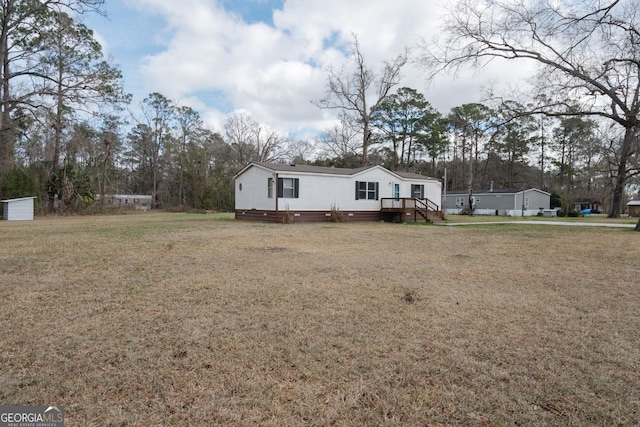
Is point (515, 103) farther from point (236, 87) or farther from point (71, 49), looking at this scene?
point (71, 49)

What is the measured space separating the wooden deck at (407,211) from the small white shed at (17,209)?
64.4 ft

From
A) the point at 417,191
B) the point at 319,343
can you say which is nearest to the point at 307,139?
the point at 417,191

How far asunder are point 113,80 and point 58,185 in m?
10.5

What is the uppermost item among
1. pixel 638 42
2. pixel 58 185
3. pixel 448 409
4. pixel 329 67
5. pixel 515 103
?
pixel 329 67

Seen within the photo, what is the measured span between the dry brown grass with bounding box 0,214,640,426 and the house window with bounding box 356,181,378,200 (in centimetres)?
1354

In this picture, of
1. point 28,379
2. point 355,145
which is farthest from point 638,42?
point 355,145

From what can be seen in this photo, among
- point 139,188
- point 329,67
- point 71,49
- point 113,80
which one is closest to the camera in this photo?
point 113,80

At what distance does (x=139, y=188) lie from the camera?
147ft

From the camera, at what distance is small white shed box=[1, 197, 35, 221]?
1838cm

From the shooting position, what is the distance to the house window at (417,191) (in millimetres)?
21797

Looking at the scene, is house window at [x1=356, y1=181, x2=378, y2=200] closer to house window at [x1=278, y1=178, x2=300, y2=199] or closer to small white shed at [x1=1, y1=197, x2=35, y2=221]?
house window at [x1=278, y1=178, x2=300, y2=199]

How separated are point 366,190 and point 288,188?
192 inches

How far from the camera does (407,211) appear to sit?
19.8m

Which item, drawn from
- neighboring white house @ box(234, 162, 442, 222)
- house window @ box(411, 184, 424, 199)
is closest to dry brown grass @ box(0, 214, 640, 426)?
neighboring white house @ box(234, 162, 442, 222)
